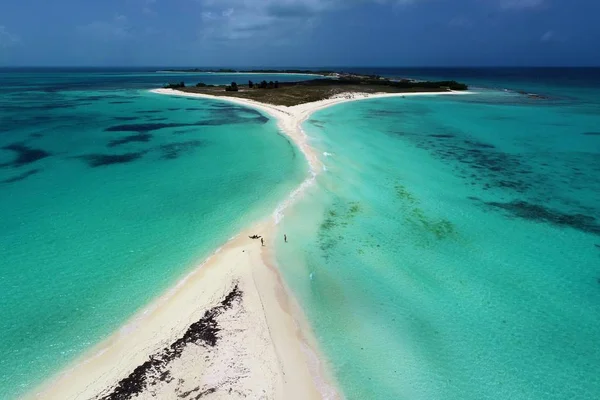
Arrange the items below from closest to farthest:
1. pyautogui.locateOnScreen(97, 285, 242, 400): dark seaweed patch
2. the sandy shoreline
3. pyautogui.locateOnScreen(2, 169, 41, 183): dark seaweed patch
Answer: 1. pyautogui.locateOnScreen(97, 285, 242, 400): dark seaweed patch
2. the sandy shoreline
3. pyautogui.locateOnScreen(2, 169, 41, 183): dark seaweed patch

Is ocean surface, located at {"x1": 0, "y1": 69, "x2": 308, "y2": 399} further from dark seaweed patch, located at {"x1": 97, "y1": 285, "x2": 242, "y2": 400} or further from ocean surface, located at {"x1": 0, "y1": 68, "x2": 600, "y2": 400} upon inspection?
dark seaweed patch, located at {"x1": 97, "y1": 285, "x2": 242, "y2": 400}

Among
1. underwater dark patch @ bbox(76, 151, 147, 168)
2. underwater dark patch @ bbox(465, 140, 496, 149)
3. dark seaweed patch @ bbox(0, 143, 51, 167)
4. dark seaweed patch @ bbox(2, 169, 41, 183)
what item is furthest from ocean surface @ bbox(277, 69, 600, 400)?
dark seaweed patch @ bbox(0, 143, 51, 167)

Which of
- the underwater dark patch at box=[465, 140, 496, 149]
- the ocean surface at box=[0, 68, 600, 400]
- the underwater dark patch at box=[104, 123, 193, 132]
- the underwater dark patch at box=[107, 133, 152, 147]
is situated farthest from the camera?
the underwater dark patch at box=[104, 123, 193, 132]

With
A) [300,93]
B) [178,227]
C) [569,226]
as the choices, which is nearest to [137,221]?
[178,227]

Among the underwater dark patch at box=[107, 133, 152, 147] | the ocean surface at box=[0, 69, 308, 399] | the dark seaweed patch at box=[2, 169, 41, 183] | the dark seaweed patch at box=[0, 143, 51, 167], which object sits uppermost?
the dark seaweed patch at box=[0, 143, 51, 167]

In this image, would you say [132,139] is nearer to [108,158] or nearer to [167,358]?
[108,158]

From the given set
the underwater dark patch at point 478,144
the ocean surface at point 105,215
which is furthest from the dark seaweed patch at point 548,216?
the underwater dark patch at point 478,144

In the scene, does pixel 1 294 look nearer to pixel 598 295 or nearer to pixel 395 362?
pixel 395 362

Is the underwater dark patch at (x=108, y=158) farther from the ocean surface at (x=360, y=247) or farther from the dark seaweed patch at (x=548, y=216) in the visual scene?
the dark seaweed patch at (x=548, y=216)
